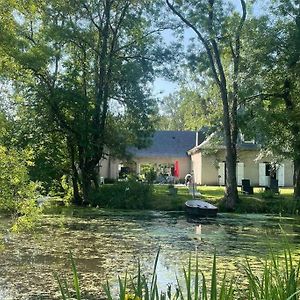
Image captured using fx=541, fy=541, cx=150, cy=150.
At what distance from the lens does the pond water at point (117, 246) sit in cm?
902

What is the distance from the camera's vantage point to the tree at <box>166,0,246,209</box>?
80.1 ft

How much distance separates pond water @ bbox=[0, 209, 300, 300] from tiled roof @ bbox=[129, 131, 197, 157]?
24.8 m

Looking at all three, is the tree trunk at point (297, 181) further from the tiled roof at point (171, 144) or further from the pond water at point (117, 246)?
the tiled roof at point (171, 144)

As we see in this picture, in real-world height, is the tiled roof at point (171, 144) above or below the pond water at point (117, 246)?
above

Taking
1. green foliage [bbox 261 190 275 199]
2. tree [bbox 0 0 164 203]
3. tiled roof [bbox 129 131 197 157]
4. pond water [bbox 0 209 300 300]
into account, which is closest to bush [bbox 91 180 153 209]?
tree [bbox 0 0 164 203]

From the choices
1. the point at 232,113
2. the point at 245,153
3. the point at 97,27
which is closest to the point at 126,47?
the point at 97,27

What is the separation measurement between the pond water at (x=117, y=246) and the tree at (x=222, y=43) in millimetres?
4882

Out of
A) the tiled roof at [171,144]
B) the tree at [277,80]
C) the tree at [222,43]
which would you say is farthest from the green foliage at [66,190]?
the tiled roof at [171,144]

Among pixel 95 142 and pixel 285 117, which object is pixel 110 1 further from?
pixel 285 117

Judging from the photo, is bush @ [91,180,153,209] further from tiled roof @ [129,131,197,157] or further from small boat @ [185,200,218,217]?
tiled roof @ [129,131,197,157]

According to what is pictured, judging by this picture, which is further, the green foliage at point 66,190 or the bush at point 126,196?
the bush at point 126,196

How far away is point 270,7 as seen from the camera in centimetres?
2453

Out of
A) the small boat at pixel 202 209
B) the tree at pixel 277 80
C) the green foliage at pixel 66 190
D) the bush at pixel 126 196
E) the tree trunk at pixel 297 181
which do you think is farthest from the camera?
the bush at pixel 126 196

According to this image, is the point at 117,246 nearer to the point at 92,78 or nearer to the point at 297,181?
the point at 297,181
